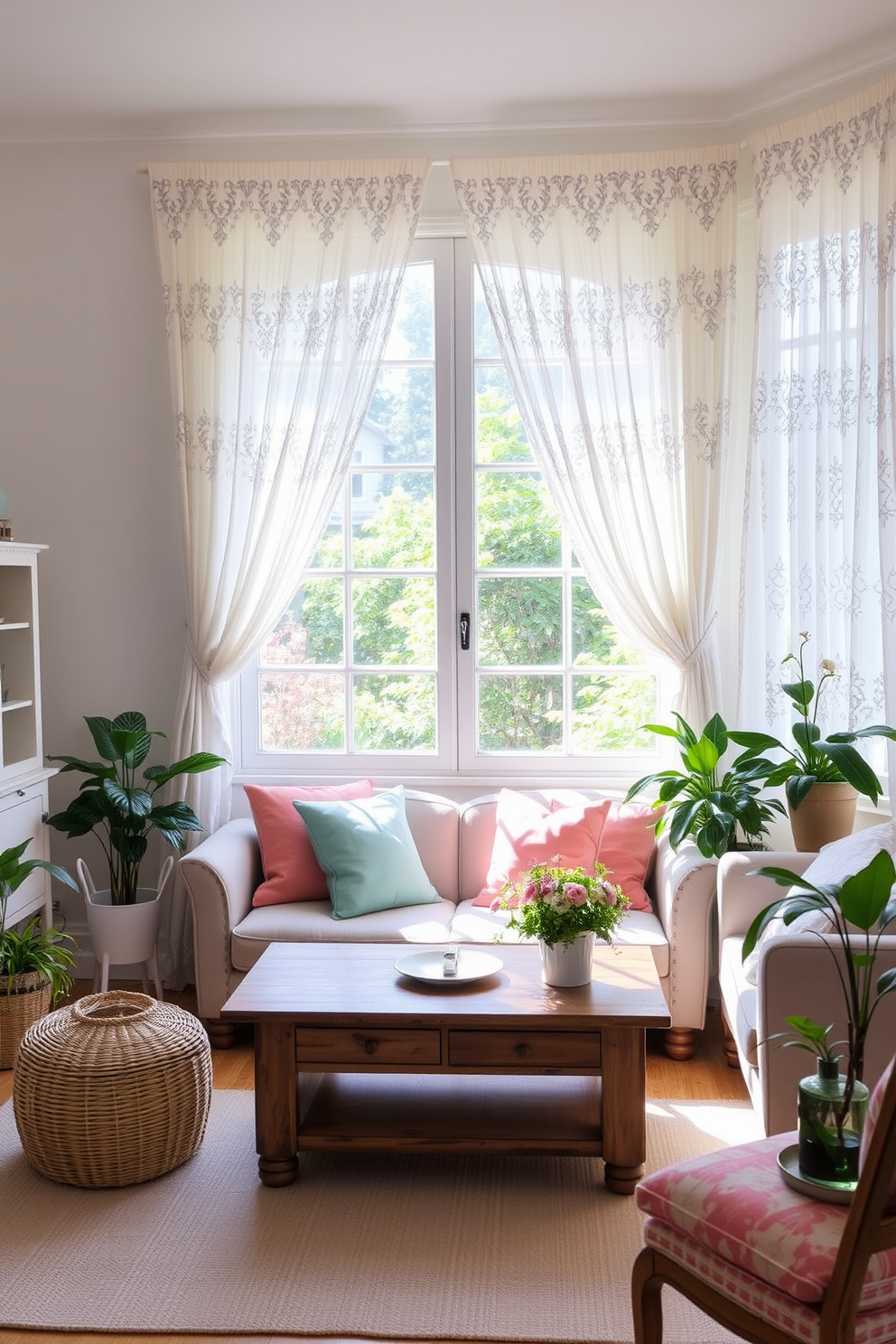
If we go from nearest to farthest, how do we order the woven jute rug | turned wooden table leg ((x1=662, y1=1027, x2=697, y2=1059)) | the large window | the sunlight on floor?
the woven jute rug, the sunlight on floor, turned wooden table leg ((x1=662, y1=1027, x2=697, y2=1059)), the large window

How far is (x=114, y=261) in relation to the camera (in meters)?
4.34

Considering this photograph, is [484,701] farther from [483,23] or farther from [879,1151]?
[879,1151]

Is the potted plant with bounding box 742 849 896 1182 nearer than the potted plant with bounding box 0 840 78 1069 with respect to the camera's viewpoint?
Yes

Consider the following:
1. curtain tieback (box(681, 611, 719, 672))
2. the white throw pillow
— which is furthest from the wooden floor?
curtain tieback (box(681, 611, 719, 672))

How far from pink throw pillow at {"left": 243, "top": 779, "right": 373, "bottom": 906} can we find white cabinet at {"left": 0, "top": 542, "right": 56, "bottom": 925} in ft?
2.41

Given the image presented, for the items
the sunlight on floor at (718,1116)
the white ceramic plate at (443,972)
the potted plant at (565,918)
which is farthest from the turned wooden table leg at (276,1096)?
the sunlight on floor at (718,1116)

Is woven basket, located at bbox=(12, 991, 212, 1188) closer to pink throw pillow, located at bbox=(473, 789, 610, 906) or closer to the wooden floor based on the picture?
the wooden floor

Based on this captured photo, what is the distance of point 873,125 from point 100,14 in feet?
7.68

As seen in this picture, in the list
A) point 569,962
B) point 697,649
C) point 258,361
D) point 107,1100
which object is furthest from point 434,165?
point 107,1100

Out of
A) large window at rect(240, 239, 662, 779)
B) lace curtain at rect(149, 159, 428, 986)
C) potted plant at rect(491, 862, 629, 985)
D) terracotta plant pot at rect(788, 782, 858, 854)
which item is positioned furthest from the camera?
large window at rect(240, 239, 662, 779)

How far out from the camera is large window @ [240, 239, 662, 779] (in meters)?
4.41

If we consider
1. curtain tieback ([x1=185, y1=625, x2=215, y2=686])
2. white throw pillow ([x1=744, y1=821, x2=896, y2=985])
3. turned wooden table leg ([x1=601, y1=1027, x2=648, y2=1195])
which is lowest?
turned wooden table leg ([x1=601, y1=1027, x2=648, y2=1195])

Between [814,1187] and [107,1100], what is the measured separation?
5.57ft

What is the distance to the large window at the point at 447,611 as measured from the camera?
4.41m
